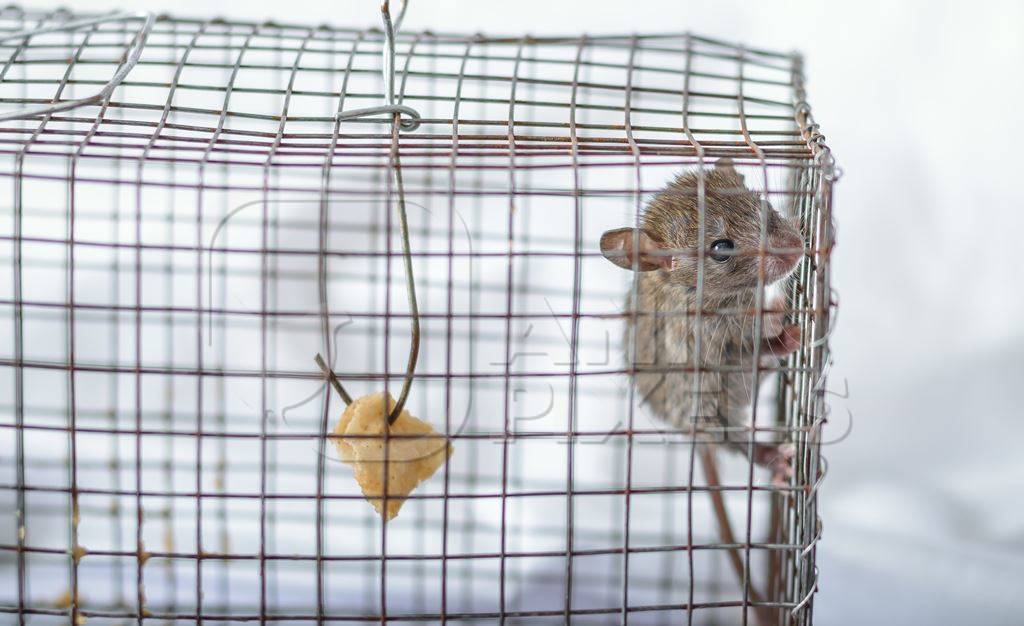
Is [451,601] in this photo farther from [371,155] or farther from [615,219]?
[371,155]

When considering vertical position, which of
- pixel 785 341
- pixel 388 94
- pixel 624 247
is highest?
pixel 388 94

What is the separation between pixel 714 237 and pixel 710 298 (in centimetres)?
20

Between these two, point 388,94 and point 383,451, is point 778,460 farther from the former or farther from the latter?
point 388,94

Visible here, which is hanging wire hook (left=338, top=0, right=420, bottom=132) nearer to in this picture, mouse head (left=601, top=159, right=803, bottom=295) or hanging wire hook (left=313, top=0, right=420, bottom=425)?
hanging wire hook (left=313, top=0, right=420, bottom=425)

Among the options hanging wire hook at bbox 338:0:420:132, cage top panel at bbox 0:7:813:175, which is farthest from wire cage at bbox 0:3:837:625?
hanging wire hook at bbox 338:0:420:132

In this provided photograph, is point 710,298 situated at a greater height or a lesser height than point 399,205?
lesser

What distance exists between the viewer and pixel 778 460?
2912mm

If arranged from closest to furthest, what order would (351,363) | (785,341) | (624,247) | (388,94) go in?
(388,94) < (624,247) < (785,341) < (351,363)

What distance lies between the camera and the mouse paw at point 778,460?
9.25ft

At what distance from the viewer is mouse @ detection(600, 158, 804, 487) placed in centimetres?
252

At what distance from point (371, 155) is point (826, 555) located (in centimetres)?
238

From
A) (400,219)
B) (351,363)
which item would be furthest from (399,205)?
(351,363)

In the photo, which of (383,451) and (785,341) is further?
(785,341)

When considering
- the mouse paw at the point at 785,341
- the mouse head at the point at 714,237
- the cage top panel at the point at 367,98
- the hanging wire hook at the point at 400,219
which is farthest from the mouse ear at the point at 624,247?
the hanging wire hook at the point at 400,219
